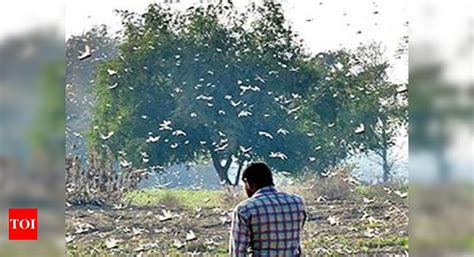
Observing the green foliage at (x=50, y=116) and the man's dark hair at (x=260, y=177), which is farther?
the green foliage at (x=50, y=116)

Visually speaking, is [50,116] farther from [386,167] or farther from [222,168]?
[386,167]

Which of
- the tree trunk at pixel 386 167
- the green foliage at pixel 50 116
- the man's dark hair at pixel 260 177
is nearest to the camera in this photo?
the man's dark hair at pixel 260 177

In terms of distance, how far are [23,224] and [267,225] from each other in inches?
55.2

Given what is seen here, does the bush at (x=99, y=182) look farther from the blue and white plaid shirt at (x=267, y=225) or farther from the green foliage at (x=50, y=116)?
the blue and white plaid shirt at (x=267, y=225)

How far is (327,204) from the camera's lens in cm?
A: 437

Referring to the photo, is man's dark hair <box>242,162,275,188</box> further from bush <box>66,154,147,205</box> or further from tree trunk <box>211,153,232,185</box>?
bush <box>66,154,147,205</box>

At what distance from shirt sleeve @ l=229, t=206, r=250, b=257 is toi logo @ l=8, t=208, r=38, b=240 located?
126cm

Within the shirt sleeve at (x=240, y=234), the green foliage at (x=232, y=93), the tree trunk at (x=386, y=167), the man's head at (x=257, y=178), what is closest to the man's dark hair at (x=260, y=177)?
the man's head at (x=257, y=178)

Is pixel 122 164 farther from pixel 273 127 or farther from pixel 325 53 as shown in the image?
pixel 325 53

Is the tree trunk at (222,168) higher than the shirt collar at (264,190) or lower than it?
higher

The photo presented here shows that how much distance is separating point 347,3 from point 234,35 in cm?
58

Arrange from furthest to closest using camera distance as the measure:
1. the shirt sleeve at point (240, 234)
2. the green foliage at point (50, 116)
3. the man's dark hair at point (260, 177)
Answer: the green foliage at point (50, 116), the man's dark hair at point (260, 177), the shirt sleeve at point (240, 234)

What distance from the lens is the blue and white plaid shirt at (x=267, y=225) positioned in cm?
320

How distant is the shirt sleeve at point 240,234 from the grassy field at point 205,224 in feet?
3.78
